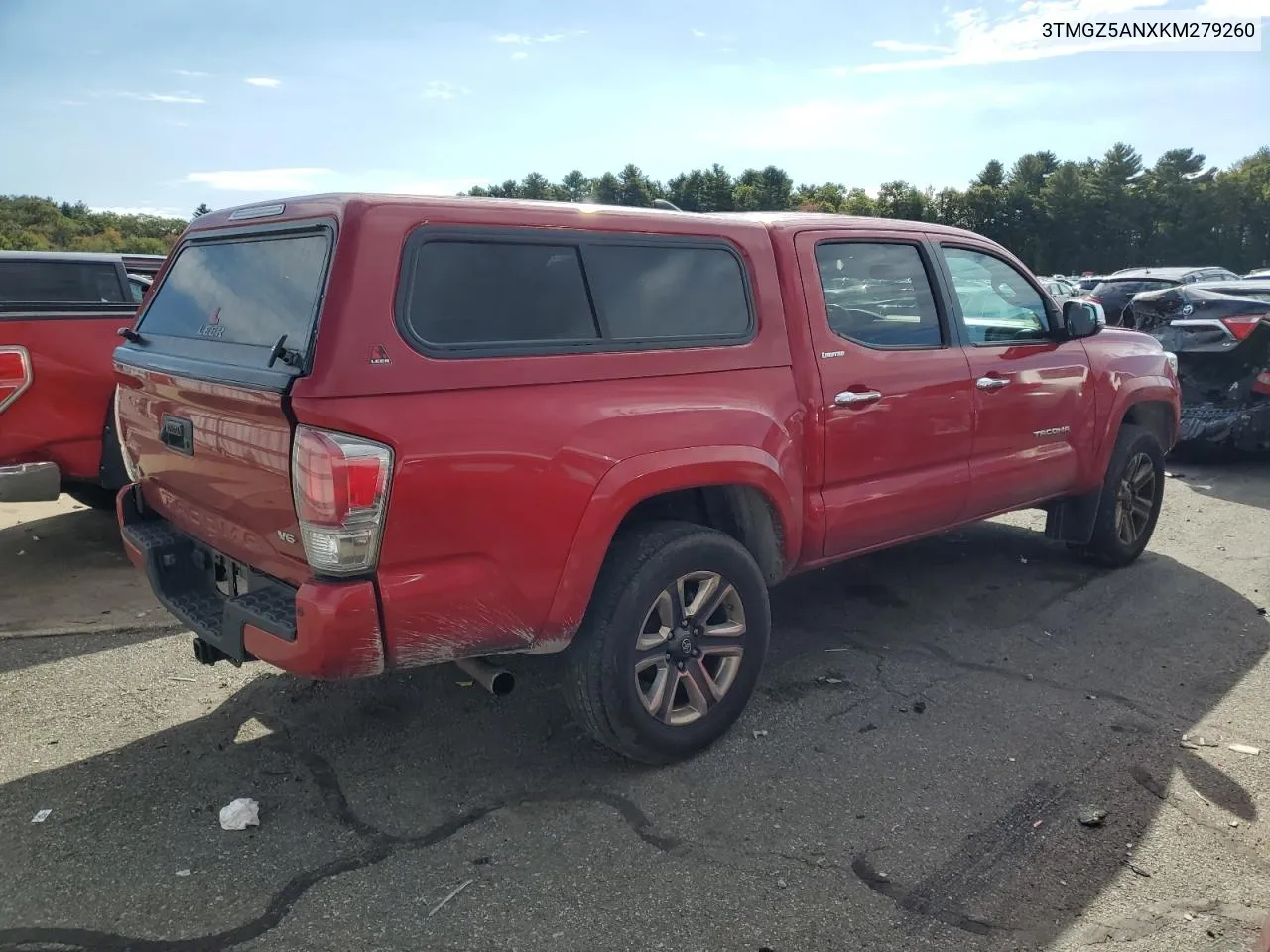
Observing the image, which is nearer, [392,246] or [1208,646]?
[392,246]

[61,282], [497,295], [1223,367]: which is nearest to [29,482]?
[61,282]

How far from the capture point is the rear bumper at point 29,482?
5.17 meters

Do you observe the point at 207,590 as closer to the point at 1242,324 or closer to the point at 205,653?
the point at 205,653

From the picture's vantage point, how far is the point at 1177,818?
319 centimetres

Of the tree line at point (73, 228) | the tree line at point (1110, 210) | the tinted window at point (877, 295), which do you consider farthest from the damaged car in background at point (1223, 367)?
the tree line at point (1110, 210)

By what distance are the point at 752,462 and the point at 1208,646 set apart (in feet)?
8.58

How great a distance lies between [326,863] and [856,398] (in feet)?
8.49

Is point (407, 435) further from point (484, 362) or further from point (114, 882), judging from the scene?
point (114, 882)

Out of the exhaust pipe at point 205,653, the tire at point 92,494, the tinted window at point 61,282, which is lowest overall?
the tire at point 92,494

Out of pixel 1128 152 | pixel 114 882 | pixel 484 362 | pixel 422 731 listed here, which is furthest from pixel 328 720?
pixel 1128 152

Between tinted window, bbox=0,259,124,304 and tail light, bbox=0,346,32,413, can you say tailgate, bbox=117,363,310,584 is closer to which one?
tail light, bbox=0,346,32,413

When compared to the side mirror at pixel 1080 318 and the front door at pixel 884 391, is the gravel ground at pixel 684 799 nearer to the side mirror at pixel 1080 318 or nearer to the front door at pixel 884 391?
the front door at pixel 884 391

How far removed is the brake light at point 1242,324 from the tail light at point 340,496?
7888mm

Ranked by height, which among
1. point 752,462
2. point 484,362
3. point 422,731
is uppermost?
point 484,362
